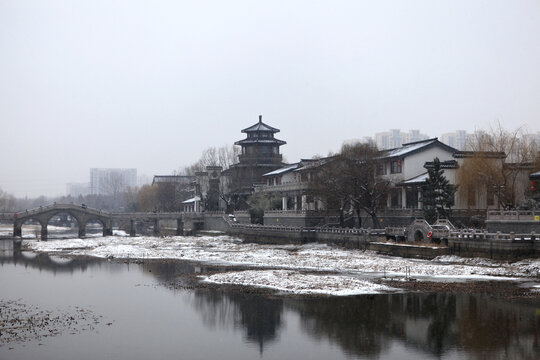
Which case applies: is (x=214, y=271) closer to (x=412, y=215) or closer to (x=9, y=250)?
(x=412, y=215)

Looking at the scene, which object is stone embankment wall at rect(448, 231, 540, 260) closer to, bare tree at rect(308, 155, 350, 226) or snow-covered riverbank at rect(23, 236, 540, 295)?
snow-covered riverbank at rect(23, 236, 540, 295)

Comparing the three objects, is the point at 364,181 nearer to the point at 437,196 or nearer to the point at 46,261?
the point at 437,196

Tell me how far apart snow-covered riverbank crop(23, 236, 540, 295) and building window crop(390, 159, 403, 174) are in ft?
44.6

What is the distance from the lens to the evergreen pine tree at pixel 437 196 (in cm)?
5791

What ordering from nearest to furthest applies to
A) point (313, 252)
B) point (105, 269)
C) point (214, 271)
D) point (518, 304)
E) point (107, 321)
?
point (107, 321)
point (518, 304)
point (214, 271)
point (105, 269)
point (313, 252)

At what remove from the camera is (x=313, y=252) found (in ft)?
193

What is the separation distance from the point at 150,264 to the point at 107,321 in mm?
24059

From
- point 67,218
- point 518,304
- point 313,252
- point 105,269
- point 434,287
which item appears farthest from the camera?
point 67,218

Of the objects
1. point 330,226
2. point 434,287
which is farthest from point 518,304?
point 330,226

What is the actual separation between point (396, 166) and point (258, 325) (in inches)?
1904

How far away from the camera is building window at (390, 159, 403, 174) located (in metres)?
70.9

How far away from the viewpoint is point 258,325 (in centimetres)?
2650

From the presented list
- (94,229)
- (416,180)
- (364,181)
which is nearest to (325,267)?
(364,181)

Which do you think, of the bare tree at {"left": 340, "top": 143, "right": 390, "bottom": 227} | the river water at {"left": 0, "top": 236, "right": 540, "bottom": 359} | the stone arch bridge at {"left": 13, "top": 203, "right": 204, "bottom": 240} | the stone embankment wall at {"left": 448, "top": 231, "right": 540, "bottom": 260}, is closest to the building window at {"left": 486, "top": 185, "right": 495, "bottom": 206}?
the bare tree at {"left": 340, "top": 143, "right": 390, "bottom": 227}
